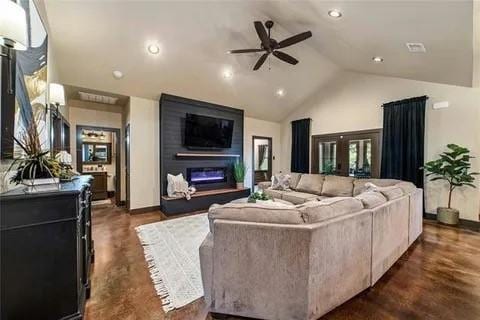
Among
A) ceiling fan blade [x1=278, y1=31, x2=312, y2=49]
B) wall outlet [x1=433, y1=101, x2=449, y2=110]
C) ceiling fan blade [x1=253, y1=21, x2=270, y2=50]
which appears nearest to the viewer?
ceiling fan blade [x1=253, y1=21, x2=270, y2=50]

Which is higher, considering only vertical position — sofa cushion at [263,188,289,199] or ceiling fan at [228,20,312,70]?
ceiling fan at [228,20,312,70]

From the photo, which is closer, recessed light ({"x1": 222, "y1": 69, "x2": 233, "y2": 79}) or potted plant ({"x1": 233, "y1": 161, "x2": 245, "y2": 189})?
recessed light ({"x1": 222, "y1": 69, "x2": 233, "y2": 79})

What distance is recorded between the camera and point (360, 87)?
591 cm

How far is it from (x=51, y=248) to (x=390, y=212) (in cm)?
312

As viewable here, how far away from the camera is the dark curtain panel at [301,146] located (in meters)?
7.16

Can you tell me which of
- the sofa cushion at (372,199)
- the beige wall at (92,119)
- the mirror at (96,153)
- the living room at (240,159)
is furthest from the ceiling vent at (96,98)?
the sofa cushion at (372,199)

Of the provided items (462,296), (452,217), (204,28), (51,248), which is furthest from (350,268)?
(204,28)

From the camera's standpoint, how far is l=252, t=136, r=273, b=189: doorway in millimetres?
7734

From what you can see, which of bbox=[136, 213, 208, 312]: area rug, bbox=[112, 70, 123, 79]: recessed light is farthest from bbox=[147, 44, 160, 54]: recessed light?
bbox=[136, 213, 208, 312]: area rug

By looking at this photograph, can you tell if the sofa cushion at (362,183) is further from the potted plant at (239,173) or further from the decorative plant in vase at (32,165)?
the decorative plant in vase at (32,165)

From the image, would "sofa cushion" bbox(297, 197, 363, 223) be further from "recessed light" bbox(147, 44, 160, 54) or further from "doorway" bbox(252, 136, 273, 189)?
"doorway" bbox(252, 136, 273, 189)

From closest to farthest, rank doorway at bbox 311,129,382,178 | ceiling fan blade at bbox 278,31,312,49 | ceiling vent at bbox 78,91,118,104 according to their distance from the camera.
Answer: ceiling fan blade at bbox 278,31,312,49
ceiling vent at bbox 78,91,118,104
doorway at bbox 311,129,382,178

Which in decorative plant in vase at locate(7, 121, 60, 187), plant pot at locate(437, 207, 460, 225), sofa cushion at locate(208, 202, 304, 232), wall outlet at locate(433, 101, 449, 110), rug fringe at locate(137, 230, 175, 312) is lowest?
rug fringe at locate(137, 230, 175, 312)

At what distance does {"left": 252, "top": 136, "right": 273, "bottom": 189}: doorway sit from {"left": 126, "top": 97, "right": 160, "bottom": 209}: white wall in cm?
341
